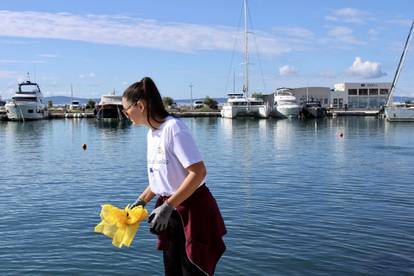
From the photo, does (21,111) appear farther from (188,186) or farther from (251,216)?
(188,186)

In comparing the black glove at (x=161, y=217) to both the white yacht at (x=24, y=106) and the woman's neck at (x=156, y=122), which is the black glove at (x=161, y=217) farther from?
the white yacht at (x=24, y=106)

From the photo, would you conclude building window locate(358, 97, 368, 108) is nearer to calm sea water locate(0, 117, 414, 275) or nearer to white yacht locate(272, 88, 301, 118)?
white yacht locate(272, 88, 301, 118)

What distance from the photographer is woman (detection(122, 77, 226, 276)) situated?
4438mm

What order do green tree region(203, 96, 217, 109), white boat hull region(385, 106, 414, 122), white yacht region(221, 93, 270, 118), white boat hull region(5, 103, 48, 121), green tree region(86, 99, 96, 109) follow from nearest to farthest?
white boat hull region(385, 106, 414, 122), white boat hull region(5, 103, 48, 121), white yacht region(221, 93, 270, 118), green tree region(86, 99, 96, 109), green tree region(203, 96, 217, 109)

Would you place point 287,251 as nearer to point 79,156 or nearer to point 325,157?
point 325,157

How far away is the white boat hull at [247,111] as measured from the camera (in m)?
93.5

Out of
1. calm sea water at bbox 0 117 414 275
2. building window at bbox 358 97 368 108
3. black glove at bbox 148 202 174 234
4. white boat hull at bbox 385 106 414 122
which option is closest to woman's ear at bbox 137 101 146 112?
black glove at bbox 148 202 174 234

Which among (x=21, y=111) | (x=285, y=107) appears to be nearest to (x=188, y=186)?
(x=21, y=111)

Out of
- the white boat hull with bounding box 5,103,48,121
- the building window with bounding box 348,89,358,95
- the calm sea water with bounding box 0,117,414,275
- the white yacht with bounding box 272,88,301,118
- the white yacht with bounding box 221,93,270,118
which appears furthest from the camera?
the building window with bounding box 348,89,358,95

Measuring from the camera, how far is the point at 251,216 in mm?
13344

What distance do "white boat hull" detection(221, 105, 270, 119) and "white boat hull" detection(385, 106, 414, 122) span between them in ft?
71.0

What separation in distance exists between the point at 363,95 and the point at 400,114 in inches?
2040

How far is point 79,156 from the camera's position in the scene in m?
31.8

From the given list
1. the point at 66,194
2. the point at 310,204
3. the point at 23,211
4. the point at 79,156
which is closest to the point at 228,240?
the point at 310,204
